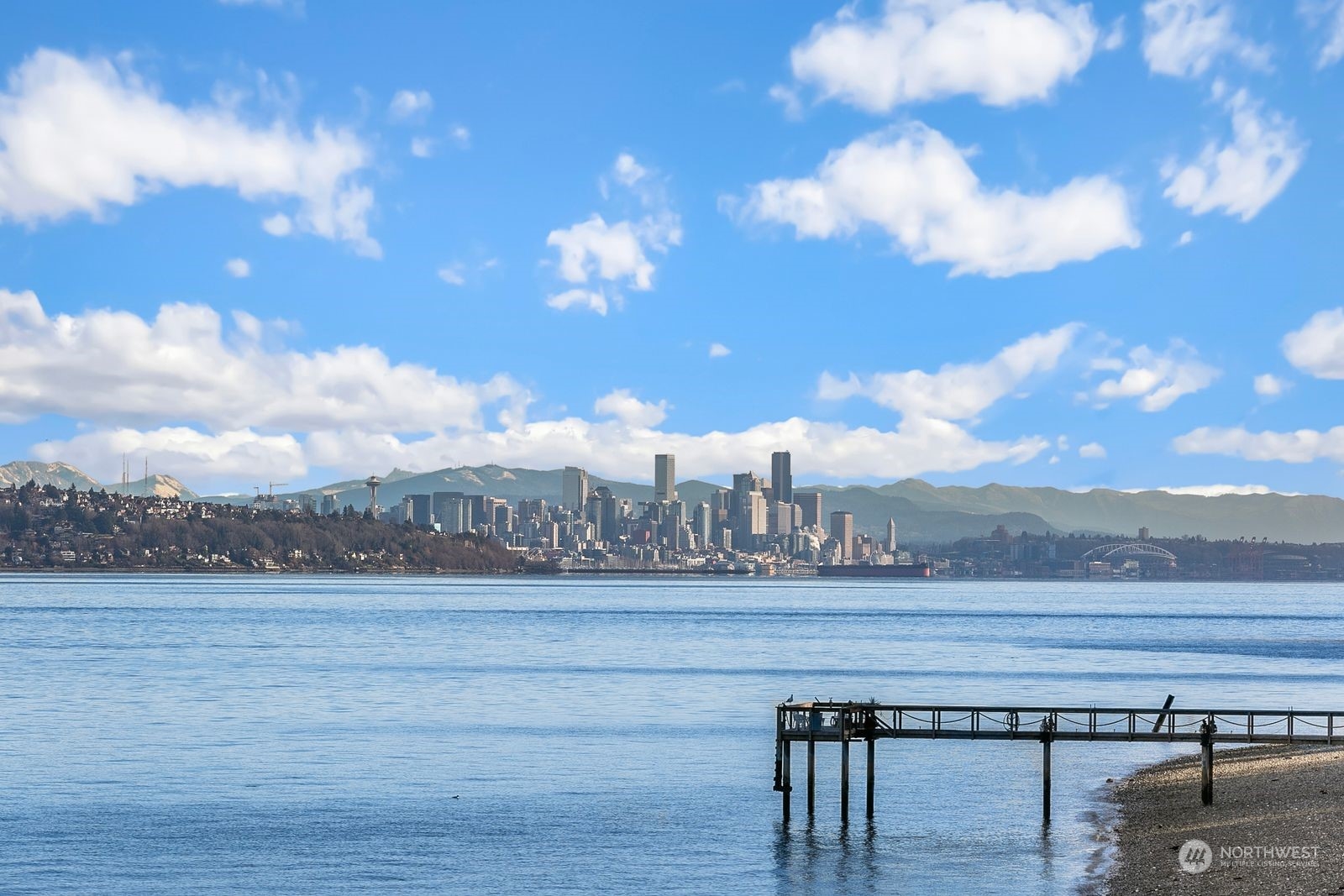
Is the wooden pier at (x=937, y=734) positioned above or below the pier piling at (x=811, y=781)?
above

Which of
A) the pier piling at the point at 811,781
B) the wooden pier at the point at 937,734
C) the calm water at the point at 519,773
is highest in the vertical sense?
the wooden pier at the point at 937,734

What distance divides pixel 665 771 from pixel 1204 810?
19.7 m

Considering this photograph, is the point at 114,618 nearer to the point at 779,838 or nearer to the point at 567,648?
the point at 567,648

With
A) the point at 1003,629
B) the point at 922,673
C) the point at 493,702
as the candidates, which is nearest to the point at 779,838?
the point at 493,702

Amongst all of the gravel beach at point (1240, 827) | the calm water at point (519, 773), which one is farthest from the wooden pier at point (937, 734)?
the gravel beach at point (1240, 827)

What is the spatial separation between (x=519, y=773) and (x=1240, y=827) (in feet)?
84.2

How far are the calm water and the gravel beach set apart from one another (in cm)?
179

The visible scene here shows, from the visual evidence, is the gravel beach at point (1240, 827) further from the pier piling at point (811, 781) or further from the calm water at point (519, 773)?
the pier piling at point (811, 781)

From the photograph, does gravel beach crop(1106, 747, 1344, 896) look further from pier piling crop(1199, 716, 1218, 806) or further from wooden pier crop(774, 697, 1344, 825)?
wooden pier crop(774, 697, 1344, 825)

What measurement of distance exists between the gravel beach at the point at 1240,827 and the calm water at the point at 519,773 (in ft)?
5.86

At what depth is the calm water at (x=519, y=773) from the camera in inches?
1540

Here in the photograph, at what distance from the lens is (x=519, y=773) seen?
181ft

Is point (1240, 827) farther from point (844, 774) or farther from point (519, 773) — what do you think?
point (519, 773)

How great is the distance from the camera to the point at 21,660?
109312 mm
